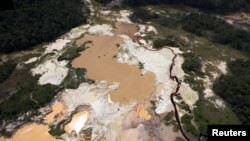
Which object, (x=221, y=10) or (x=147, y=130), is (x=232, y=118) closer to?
(x=147, y=130)

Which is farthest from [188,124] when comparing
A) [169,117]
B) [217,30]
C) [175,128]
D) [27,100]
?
[217,30]

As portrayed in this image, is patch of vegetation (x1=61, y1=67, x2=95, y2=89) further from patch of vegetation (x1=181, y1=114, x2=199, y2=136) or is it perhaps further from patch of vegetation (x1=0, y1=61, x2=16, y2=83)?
patch of vegetation (x1=181, y1=114, x2=199, y2=136)

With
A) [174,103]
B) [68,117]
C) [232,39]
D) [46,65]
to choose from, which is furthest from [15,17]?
[232,39]

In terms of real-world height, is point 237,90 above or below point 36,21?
below

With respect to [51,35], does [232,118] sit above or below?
below

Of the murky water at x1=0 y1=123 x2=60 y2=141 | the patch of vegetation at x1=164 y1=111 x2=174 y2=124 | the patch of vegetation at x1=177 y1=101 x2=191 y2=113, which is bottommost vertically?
the murky water at x1=0 y1=123 x2=60 y2=141

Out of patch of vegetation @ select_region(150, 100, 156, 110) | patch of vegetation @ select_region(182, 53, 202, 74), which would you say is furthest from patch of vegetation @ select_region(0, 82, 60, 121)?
patch of vegetation @ select_region(182, 53, 202, 74)

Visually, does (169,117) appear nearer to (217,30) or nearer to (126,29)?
(126,29)
